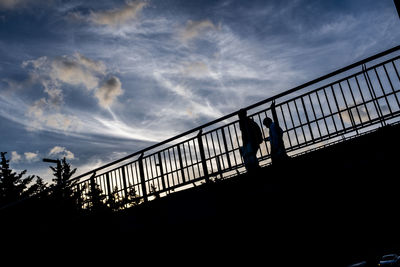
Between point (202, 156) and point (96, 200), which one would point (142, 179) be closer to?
point (96, 200)

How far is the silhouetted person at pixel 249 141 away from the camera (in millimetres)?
6340

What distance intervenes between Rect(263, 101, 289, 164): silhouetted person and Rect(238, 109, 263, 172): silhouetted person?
0.94ft

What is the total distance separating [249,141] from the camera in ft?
20.3

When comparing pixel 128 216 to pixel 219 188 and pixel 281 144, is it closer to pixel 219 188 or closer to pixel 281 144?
pixel 219 188

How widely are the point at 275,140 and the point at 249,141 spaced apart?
2.41 feet

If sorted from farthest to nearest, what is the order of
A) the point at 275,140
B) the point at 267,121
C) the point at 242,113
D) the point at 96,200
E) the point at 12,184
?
the point at 12,184
the point at 96,200
the point at 267,121
the point at 275,140
the point at 242,113

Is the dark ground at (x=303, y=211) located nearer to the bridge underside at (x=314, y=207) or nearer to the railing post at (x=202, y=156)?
the bridge underside at (x=314, y=207)

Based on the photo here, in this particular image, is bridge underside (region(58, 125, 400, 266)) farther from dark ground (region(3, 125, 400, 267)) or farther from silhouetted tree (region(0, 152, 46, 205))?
silhouetted tree (region(0, 152, 46, 205))

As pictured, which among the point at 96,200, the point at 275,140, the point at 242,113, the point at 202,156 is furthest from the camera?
the point at 96,200

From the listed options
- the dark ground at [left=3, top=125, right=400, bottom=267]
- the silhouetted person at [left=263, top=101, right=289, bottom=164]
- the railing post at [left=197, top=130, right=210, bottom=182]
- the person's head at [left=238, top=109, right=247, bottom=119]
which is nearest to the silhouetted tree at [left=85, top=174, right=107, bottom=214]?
the dark ground at [left=3, top=125, right=400, bottom=267]

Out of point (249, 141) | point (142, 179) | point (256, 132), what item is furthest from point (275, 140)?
point (142, 179)

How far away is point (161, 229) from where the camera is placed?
6539 millimetres

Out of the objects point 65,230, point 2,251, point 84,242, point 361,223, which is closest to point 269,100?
point 361,223

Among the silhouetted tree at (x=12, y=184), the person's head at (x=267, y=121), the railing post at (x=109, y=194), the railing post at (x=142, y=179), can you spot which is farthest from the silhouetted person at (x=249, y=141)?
the silhouetted tree at (x=12, y=184)
